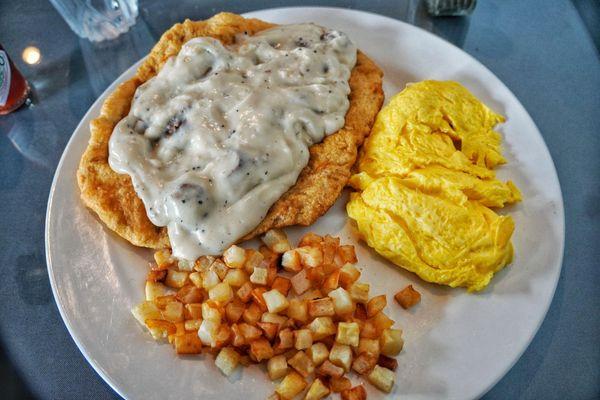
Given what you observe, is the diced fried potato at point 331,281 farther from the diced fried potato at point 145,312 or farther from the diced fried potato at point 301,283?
the diced fried potato at point 145,312

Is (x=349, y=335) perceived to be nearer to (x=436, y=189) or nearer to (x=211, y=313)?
(x=211, y=313)

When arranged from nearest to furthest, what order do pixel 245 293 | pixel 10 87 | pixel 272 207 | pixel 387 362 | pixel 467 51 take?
pixel 387 362, pixel 245 293, pixel 272 207, pixel 10 87, pixel 467 51

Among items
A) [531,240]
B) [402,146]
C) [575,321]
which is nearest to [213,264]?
[402,146]

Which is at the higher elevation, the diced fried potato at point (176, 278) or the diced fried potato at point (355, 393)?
the diced fried potato at point (176, 278)

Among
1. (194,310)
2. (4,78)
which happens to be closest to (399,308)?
(194,310)

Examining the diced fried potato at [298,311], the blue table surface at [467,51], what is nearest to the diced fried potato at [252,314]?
the diced fried potato at [298,311]

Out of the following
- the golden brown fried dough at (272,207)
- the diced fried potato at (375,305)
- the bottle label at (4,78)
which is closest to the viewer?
the diced fried potato at (375,305)

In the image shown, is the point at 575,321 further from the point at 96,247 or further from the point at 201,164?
the point at 96,247
